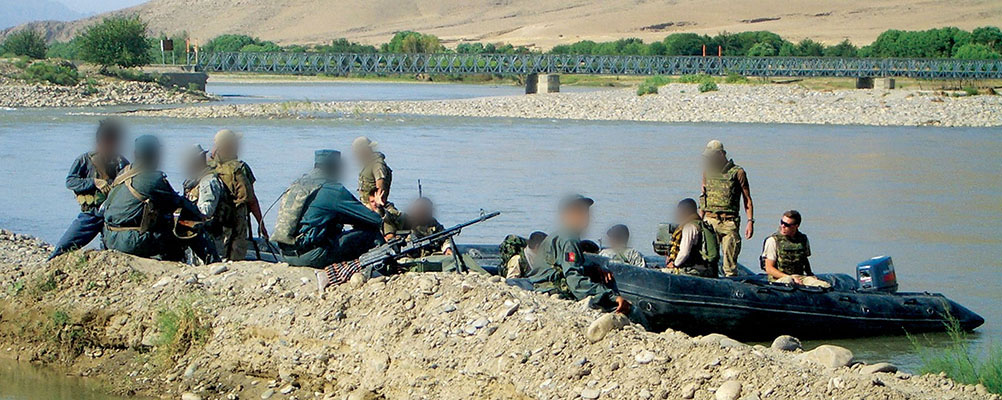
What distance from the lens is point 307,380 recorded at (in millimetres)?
8734

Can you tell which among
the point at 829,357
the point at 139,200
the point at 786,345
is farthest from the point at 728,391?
the point at 139,200

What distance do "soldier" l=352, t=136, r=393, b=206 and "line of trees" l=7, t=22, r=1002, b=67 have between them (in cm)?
5957

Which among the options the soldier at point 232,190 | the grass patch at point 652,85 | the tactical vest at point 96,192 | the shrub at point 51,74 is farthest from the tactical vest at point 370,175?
the shrub at point 51,74

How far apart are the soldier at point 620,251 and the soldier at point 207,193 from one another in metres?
3.13

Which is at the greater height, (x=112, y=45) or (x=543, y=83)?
(x=112, y=45)

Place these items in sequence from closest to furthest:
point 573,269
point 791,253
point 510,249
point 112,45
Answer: point 573,269 → point 510,249 → point 791,253 → point 112,45

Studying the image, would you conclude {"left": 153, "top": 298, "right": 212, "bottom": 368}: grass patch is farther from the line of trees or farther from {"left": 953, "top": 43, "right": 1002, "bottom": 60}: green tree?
{"left": 953, "top": 43, "right": 1002, "bottom": 60}: green tree

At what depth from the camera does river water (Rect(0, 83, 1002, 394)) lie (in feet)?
55.0

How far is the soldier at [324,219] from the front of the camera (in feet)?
29.5

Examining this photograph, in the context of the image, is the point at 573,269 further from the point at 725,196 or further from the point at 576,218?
the point at 725,196

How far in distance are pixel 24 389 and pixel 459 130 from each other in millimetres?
32822

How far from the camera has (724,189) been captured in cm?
1167

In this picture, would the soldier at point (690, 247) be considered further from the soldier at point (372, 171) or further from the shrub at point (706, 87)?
the shrub at point (706, 87)

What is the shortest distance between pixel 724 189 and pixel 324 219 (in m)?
4.15
